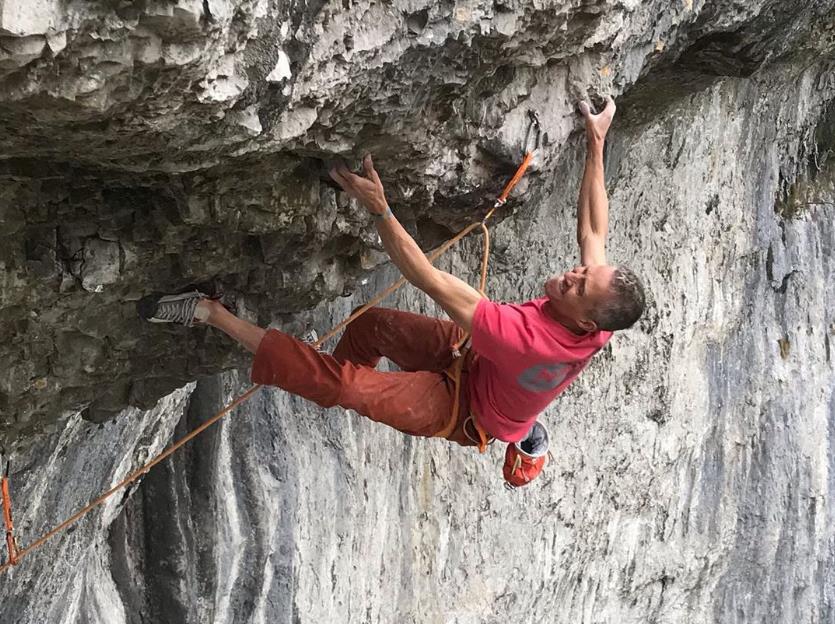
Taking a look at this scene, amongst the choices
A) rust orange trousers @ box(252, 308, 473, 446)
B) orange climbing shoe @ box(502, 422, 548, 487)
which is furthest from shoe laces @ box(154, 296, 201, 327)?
orange climbing shoe @ box(502, 422, 548, 487)

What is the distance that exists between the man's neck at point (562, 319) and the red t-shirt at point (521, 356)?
0.05ft

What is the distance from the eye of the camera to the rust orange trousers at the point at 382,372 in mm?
3391

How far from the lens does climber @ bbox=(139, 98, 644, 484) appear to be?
3.03 metres

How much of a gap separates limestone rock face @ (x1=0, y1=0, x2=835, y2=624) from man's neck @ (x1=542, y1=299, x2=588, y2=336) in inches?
25.2

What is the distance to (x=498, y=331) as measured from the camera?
10.1ft

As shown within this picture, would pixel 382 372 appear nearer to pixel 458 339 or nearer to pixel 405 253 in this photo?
pixel 458 339

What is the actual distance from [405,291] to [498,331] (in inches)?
84.3

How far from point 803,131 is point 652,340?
83.2 inches

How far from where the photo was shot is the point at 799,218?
743cm

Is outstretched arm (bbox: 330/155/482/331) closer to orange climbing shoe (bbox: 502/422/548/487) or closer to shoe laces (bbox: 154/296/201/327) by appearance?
shoe laces (bbox: 154/296/201/327)

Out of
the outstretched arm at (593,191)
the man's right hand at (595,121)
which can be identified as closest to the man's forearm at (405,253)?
the outstretched arm at (593,191)

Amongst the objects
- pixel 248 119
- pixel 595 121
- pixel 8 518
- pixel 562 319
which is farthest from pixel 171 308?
pixel 595 121

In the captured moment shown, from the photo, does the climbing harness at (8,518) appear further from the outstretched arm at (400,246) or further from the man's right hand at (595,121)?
the man's right hand at (595,121)

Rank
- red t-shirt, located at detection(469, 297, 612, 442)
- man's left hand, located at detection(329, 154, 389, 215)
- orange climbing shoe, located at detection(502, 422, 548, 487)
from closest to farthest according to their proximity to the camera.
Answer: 1. man's left hand, located at detection(329, 154, 389, 215)
2. red t-shirt, located at detection(469, 297, 612, 442)
3. orange climbing shoe, located at detection(502, 422, 548, 487)
